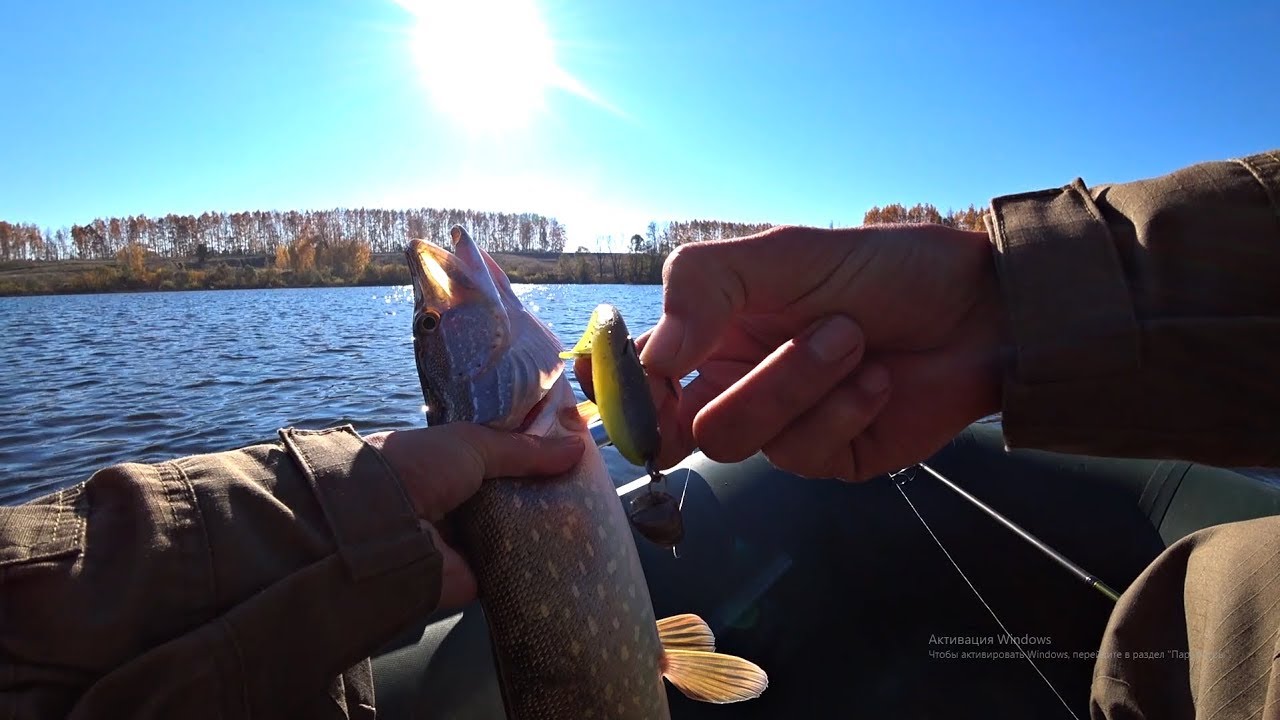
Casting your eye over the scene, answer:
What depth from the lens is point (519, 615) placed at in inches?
96.0

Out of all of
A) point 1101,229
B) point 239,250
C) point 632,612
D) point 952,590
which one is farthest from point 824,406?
point 239,250

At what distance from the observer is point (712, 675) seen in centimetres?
256

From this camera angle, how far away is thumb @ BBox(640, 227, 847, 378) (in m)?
Answer: 2.05

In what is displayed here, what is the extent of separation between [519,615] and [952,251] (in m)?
1.97

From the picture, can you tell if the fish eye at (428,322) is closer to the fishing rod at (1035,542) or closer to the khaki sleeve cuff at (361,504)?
the khaki sleeve cuff at (361,504)

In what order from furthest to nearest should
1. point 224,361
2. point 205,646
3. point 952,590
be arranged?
point 224,361
point 952,590
point 205,646

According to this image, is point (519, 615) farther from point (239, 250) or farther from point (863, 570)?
point (239, 250)

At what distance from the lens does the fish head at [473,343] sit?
8.85ft

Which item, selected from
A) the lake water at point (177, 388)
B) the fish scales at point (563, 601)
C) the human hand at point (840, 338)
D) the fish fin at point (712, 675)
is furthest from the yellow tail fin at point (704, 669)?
the lake water at point (177, 388)

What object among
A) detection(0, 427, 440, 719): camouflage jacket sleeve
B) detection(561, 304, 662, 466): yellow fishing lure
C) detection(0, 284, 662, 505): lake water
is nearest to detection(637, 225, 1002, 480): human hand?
detection(561, 304, 662, 466): yellow fishing lure

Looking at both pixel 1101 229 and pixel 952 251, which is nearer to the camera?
pixel 1101 229

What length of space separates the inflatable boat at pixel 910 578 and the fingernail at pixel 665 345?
72.3 inches

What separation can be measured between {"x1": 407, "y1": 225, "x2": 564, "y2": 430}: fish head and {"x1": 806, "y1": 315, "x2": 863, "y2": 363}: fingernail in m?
1.17

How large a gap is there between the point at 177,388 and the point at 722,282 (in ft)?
53.0
